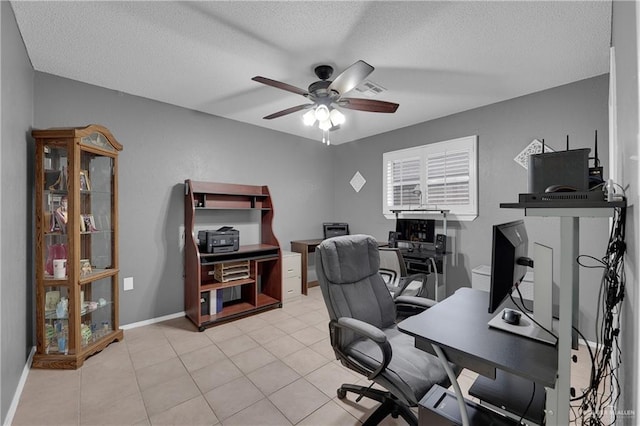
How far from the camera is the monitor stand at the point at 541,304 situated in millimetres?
1145

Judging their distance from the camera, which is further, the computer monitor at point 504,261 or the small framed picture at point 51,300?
the small framed picture at point 51,300

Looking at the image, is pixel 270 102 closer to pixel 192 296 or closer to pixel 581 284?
pixel 192 296

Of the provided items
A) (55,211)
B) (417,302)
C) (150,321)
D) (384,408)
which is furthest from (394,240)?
(55,211)

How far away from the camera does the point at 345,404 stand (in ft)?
6.17

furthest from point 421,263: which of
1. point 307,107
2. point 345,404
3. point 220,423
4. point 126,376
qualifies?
point 126,376

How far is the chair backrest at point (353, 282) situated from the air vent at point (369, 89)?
1606mm

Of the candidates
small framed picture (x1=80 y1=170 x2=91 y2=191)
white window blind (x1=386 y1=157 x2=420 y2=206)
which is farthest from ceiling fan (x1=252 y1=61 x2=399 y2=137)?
small framed picture (x1=80 y1=170 x2=91 y2=191)

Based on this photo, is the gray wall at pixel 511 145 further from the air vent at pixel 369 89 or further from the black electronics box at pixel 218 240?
the black electronics box at pixel 218 240

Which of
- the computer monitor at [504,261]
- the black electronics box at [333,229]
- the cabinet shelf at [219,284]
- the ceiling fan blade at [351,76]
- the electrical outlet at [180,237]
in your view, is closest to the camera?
the computer monitor at [504,261]

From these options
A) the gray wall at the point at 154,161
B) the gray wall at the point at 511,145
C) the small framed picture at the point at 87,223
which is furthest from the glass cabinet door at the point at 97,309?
the gray wall at the point at 511,145

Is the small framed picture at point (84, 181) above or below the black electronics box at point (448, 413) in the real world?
above

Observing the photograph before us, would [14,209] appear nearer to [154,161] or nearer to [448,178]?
[154,161]

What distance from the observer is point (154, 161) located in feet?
10.5

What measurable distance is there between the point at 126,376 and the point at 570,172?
10.3ft
